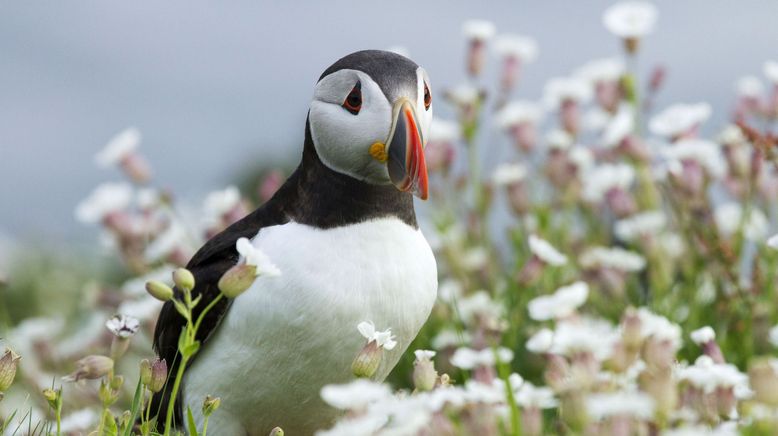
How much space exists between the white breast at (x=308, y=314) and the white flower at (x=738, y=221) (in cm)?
360

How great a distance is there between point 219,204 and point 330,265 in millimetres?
2705

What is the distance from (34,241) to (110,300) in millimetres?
4421

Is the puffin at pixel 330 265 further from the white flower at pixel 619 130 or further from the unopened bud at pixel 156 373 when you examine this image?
the white flower at pixel 619 130

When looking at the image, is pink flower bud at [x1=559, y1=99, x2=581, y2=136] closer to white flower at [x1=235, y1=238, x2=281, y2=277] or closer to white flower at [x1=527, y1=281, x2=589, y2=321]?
white flower at [x1=527, y1=281, x2=589, y2=321]

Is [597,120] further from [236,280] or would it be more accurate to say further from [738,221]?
[236,280]

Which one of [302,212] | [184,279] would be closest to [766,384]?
[184,279]

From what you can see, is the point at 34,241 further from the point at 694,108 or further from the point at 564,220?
the point at 694,108

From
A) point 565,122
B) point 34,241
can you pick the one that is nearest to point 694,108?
point 565,122

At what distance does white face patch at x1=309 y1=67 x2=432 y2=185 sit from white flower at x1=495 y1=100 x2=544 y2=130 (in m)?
3.50

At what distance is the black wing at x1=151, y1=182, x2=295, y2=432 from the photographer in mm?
3688

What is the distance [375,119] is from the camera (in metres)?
3.43

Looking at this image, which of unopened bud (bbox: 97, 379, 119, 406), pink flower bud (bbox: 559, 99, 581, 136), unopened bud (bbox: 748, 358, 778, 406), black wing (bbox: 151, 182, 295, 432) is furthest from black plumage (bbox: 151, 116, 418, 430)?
pink flower bud (bbox: 559, 99, 581, 136)

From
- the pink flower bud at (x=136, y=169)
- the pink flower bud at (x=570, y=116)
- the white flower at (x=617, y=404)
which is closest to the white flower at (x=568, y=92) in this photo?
the pink flower bud at (x=570, y=116)

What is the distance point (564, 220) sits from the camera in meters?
7.11
